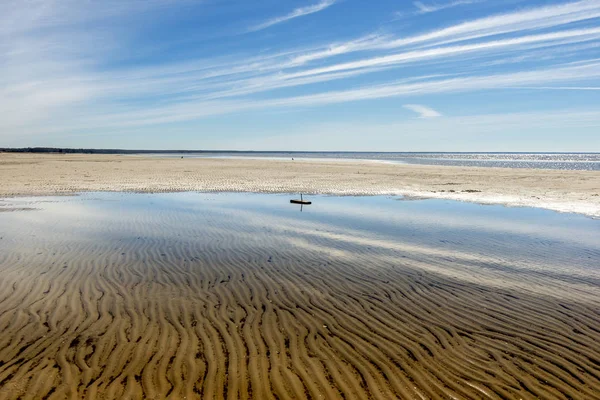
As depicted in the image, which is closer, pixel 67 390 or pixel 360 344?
pixel 67 390

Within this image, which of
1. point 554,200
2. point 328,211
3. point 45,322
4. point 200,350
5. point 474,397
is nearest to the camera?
point 474,397

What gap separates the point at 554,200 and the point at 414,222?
13.2 metres

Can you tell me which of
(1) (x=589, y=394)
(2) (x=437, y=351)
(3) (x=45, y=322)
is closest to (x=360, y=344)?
(2) (x=437, y=351)

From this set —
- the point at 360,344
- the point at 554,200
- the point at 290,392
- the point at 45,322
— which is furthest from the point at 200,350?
the point at 554,200

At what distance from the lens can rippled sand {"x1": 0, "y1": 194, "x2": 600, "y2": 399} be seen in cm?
570

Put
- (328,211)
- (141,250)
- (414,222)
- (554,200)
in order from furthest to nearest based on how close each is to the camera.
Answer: (554,200) → (328,211) → (414,222) → (141,250)

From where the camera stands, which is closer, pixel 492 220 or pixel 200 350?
pixel 200 350

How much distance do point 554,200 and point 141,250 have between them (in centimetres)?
2416

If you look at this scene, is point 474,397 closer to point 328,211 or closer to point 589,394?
point 589,394

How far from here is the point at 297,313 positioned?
8000 mm

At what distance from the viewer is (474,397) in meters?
5.38

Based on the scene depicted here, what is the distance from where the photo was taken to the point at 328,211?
2062 centimetres

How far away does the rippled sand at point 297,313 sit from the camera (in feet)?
18.7

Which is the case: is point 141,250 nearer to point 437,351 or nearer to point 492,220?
point 437,351
